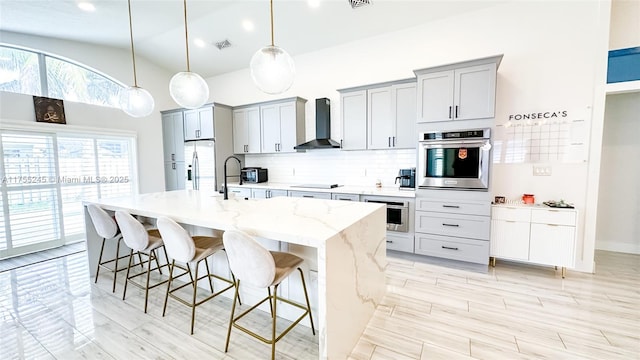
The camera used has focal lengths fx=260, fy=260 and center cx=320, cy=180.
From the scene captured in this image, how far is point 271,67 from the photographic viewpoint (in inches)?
75.4

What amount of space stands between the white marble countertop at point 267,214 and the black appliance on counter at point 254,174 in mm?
2003

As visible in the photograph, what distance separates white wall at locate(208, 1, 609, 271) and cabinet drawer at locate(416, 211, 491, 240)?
70cm

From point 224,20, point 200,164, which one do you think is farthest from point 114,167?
point 224,20

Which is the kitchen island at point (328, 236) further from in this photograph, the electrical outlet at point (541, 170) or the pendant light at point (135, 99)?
the electrical outlet at point (541, 170)

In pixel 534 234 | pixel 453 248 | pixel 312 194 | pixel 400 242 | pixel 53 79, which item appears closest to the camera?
pixel 534 234

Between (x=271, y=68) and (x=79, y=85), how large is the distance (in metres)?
4.52

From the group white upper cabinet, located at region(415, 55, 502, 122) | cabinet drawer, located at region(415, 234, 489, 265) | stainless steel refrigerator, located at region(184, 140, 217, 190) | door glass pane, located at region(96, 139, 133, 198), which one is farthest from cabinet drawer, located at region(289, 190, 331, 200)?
door glass pane, located at region(96, 139, 133, 198)

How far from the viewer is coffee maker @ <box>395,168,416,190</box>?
368 cm

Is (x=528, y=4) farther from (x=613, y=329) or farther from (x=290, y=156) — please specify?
(x=290, y=156)

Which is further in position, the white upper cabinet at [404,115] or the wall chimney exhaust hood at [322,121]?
the wall chimney exhaust hood at [322,121]

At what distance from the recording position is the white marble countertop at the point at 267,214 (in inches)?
62.2

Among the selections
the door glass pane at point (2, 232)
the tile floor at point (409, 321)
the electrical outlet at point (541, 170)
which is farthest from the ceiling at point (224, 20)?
the tile floor at point (409, 321)

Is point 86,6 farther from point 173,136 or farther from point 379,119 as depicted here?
point 379,119

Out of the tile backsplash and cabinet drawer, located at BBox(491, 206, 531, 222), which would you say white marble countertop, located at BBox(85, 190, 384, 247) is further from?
the tile backsplash
